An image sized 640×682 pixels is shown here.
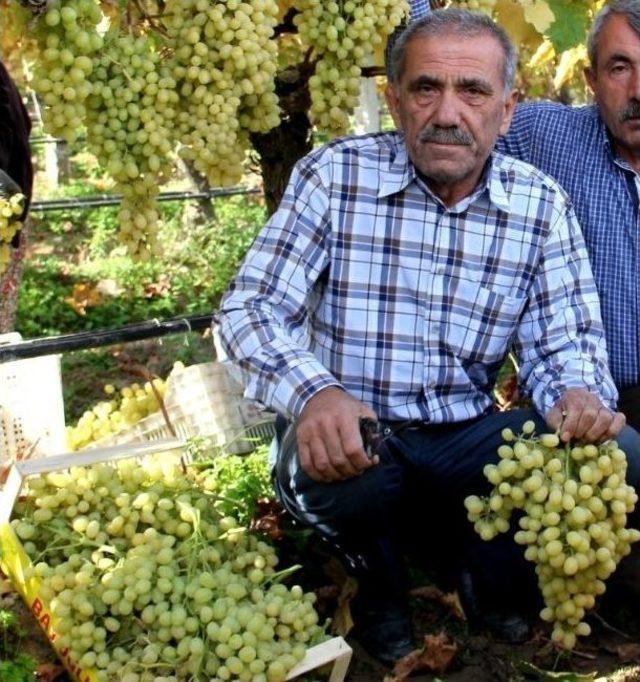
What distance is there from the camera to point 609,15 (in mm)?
3148

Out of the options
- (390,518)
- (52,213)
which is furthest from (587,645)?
(52,213)

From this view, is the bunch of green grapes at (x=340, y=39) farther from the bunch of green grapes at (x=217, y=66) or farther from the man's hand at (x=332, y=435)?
the man's hand at (x=332, y=435)

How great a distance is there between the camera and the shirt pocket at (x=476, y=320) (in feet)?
9.32

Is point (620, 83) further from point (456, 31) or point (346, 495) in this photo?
point (346, 495)

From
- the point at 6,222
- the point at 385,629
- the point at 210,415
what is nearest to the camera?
the point at 6,222

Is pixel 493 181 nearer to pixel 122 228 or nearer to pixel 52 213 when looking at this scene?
pixel 122 228

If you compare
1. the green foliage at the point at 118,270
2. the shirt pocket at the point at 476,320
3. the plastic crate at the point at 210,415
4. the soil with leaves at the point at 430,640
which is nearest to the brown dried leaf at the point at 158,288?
the green foliage at the point at 118,270

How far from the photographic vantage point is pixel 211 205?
9.05 meters

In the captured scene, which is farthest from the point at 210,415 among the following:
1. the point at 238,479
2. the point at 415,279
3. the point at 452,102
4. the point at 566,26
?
the point at 566,26

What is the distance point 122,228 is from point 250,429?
1160 millimetres

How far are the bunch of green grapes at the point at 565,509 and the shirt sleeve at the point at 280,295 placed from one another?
1.60ft

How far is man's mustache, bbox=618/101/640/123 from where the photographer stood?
3.07 meters

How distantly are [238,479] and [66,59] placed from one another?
143 centimetres

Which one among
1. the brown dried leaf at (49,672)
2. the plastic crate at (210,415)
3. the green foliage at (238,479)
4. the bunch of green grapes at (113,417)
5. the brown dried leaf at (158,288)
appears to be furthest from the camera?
the brown dried leaf at (158,288)
